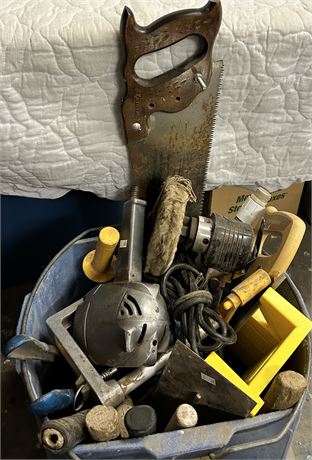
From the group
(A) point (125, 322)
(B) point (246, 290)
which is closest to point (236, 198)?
(B) point (246, 290)

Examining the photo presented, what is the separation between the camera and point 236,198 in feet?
3.83

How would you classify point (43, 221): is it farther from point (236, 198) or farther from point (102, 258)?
point (236, 198)

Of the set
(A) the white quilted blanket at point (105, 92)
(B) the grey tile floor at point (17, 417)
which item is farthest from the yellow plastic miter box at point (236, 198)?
(B) the grey tile floor at point (17, 417)

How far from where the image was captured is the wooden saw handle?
0.76 m

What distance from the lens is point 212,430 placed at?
71 cm

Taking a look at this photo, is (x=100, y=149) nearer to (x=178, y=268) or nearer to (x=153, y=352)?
(x=178, y=268)

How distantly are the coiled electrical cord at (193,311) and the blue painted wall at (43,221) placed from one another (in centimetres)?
29

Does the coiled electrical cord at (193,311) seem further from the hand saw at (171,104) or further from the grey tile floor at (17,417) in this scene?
the grey tile floor at (17,417)

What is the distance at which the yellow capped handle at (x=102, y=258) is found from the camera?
88 cm

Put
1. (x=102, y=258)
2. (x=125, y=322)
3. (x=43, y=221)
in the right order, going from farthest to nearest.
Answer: (x=43, y=221) → (x=102, y=258) → (x=125, y=322)

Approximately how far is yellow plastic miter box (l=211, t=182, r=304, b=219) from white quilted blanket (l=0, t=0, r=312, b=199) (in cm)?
12

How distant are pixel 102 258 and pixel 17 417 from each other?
446mm

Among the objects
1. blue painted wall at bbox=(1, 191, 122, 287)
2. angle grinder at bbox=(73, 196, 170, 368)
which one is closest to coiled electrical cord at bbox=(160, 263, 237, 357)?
angle grinder at bbox=(73, 196, 170, 368)

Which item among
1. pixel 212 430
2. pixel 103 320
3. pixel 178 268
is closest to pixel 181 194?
pixel 178 268
